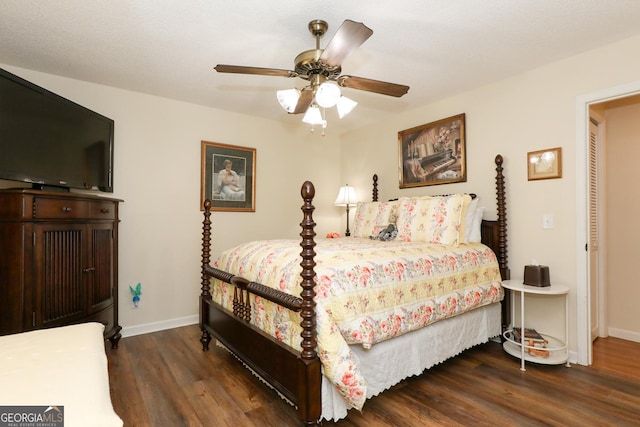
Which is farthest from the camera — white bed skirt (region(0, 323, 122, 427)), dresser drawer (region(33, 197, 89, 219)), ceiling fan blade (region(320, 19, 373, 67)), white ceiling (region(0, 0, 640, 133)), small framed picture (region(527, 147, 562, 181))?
small framed picture (region(527, 147, 562, 181))

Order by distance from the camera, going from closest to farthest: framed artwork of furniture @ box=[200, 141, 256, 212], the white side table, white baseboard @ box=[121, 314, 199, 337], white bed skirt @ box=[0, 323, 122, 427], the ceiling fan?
1. white bed skirt @ box=[0, 323, 122, 427]
2. the ceiling fan
3. the white side table
4. white baseboard @ box=[121, 314, 199, 337]
5. framed artwork of furniture @ box=[200, 141, 256, 212]

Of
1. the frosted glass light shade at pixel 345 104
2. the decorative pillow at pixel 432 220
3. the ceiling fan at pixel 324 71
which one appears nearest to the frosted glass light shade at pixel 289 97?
the ceiling fan at pixel 324 71

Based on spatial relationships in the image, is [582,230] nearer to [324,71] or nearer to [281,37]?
[324,71]

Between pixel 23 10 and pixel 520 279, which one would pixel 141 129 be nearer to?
pixel 23 10

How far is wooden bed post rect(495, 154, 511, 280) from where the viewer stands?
2.95 meters

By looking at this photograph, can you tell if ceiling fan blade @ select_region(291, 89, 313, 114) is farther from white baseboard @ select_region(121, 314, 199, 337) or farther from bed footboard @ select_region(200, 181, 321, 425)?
white baseboard @ select_region(121, 314, 199, 337)

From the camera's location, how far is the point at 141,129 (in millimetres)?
3373


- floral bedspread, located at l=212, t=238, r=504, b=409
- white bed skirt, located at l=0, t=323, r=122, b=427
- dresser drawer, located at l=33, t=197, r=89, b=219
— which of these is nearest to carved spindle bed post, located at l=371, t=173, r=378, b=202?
floral bedspread, located at l=212, t=238, r=504, b=409

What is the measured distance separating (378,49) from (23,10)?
2331mm

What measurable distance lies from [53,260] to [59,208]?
1.17 ft

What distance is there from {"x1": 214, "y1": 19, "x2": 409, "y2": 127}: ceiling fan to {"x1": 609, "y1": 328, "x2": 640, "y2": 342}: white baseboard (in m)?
3.11

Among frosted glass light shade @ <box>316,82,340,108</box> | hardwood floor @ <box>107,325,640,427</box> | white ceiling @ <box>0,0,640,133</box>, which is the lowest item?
hardwood floor @ <box>107,325,640,427</box>

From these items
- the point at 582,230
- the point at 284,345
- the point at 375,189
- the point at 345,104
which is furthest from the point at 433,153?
the point at 284,345

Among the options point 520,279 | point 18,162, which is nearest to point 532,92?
point 520,279
